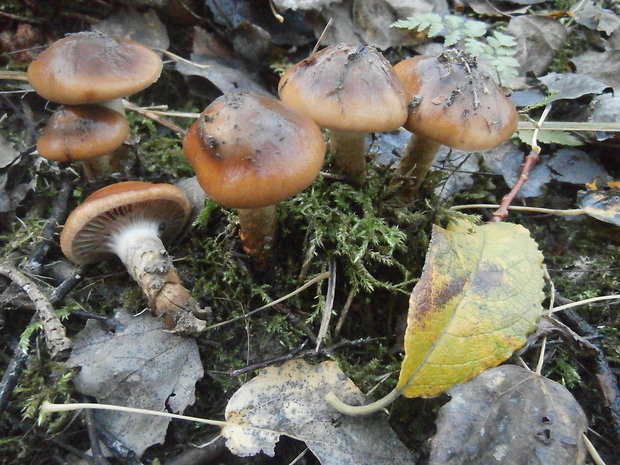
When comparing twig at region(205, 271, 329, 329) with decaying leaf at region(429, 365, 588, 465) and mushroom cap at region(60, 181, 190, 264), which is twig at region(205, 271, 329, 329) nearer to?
mushroom cap at region(60, 181, 190, 264)

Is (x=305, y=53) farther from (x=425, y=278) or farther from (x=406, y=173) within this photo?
(x=425, y=278)

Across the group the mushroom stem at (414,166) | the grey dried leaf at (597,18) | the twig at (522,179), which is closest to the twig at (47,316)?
the mushroom stem at (414,166)

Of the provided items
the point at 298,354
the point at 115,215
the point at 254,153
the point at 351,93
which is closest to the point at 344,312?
the point at 298,354

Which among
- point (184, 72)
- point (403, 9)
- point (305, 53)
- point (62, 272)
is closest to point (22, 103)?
point (184, 72)

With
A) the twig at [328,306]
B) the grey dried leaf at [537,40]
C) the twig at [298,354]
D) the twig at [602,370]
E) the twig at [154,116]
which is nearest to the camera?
the twig at [602,370]

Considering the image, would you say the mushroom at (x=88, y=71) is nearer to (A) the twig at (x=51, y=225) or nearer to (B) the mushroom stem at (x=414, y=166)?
(A) the twig at (x=51, y=225)

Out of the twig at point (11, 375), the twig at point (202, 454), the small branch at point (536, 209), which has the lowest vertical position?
the twig at point (202, 454)
